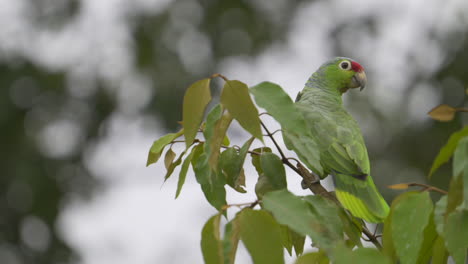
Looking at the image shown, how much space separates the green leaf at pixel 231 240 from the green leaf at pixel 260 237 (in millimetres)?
15

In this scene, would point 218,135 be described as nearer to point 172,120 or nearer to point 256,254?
point 256,254

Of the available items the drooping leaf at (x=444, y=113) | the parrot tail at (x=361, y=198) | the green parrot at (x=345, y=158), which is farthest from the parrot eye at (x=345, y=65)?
the drooping leaf at (x=444, y=113)

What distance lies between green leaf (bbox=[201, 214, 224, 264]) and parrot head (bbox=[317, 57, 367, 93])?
146 cm

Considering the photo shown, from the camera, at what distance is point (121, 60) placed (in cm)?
1120

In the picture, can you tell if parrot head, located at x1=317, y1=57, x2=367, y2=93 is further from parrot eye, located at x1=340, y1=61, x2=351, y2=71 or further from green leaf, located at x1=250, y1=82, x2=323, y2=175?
green leaf, located at x1=250, y1=82, x2=323, y2=175

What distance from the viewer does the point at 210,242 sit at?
1340mm

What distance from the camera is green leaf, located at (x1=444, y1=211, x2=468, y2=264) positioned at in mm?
1167

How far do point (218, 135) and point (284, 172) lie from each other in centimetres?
25

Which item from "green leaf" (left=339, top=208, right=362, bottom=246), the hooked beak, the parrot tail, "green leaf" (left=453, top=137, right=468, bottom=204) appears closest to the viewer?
"green leaf" (left=453, top=137, right=468, bottom=204)

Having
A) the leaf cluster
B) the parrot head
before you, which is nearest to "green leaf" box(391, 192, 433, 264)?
the leaf cluster

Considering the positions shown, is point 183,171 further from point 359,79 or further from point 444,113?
point 359,79

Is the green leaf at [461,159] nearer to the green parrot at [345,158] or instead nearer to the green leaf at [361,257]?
the green leaf at [361,257]

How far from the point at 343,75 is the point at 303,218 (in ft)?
Result: 5.06

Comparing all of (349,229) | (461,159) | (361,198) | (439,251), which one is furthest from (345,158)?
(461,159)
